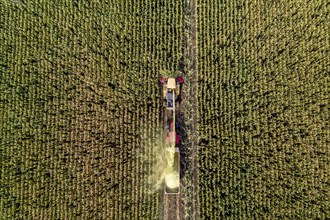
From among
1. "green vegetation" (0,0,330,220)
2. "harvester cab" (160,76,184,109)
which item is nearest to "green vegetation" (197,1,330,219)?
"green vegetation" (0,0,330,220)

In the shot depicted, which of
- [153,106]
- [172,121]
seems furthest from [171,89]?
[172,121]

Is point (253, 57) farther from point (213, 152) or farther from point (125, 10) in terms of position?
point (125, 10)

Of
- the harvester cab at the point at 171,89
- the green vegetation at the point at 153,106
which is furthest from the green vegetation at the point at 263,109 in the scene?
the harvester cab at the point at 171,89

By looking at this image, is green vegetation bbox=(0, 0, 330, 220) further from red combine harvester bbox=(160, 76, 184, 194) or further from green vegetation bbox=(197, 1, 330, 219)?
red combine harvester bbox=(160, 76, 184, 194)

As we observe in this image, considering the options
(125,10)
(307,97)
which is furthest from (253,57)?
(125,10)

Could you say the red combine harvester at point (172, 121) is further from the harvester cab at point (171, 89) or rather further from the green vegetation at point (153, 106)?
the green vegetation at point (153, 106)

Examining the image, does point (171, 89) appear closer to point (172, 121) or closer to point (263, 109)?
point (172, 121)
